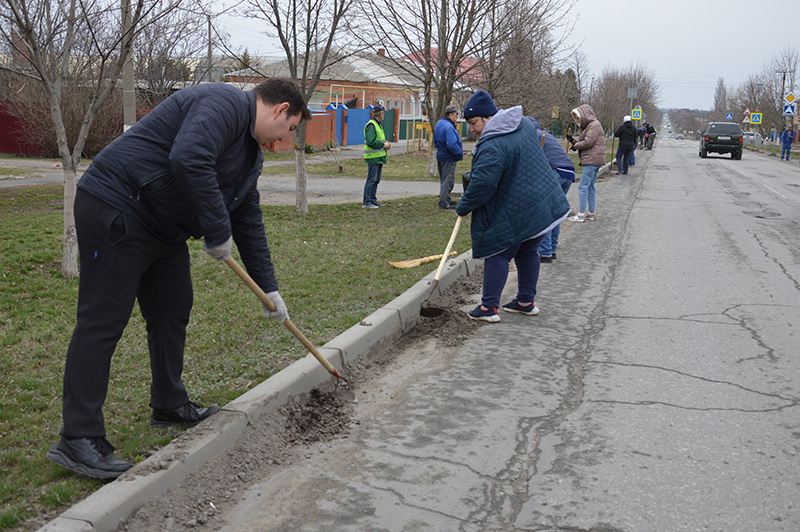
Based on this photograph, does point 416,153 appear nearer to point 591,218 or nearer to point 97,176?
point 591,218

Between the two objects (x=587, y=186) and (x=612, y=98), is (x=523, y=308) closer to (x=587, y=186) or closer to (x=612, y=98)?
(x=587, y=186)

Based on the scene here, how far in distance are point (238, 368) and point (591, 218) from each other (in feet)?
30.6

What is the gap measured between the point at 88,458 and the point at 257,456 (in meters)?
0.79

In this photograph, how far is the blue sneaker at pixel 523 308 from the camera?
21.3ft

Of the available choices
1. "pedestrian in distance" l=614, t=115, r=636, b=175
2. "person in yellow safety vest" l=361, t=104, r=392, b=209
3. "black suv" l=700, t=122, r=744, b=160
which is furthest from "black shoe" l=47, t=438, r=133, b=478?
"black suv" l=700, t=122, r=744, b=160

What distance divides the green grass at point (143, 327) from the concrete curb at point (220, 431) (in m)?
0.17

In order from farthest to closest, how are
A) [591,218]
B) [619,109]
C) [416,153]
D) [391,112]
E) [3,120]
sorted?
1. [619,109]
2. [391,112]
3. [416,153]
4. [3,120]
5. [591,218]

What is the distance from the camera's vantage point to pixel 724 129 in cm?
3872

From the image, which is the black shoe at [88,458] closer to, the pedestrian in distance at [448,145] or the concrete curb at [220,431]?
the concrete curb at [220,431]

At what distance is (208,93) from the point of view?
3.25m

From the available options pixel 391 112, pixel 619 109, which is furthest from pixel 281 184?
pixel 619 109

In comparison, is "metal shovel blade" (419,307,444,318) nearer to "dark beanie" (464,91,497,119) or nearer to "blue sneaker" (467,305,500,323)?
"blue sneaker" (467,305,500,323)

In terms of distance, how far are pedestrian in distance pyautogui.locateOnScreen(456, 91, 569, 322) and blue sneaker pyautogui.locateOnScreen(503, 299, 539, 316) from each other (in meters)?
0.37

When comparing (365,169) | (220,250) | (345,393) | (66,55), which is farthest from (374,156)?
(365,169)
